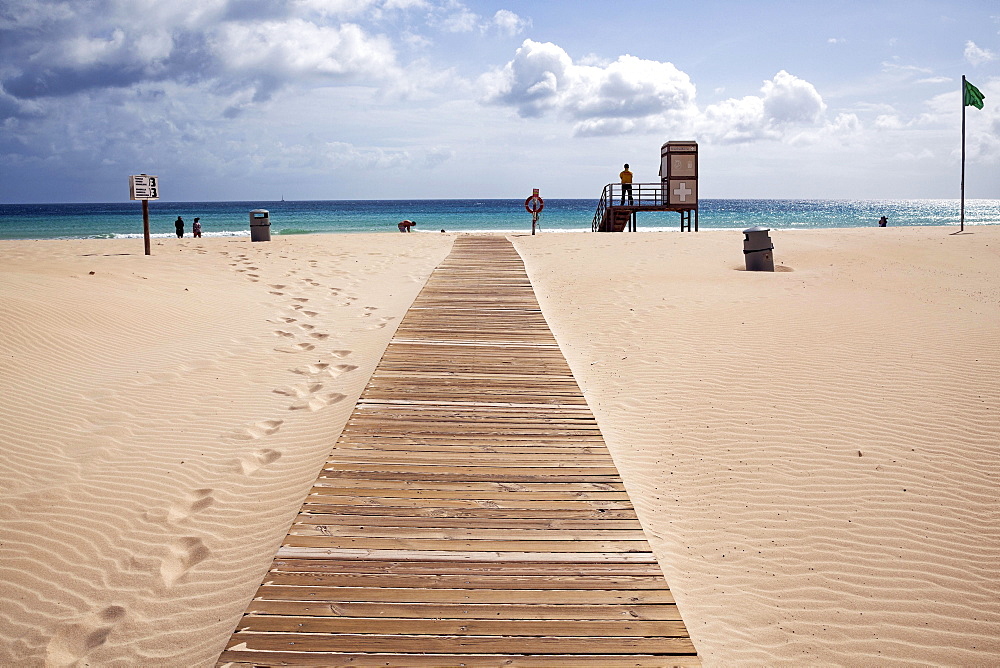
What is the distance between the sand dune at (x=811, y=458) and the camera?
3248 mm

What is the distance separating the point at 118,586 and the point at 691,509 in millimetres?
3455

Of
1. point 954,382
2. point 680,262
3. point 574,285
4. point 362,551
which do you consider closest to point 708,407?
point 954,382

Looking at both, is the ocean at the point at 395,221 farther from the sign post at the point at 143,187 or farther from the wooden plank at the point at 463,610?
the wooden plank at the point at 463,610

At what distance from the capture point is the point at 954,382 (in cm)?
648

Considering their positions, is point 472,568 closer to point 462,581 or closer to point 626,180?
point 462,581

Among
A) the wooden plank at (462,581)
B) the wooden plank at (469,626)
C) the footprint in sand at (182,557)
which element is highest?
the wooden plank at (462,581)

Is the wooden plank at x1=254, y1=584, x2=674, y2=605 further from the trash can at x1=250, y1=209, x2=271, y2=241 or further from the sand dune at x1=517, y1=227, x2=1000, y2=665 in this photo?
the trash can at x1=250, y1=209, x2=271, y2=241

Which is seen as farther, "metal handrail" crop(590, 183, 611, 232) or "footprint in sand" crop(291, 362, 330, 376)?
"metal handrail" crop(590, 183, 611, 232)

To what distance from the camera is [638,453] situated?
205 inches

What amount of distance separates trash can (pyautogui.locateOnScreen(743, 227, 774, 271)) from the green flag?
1425 cm

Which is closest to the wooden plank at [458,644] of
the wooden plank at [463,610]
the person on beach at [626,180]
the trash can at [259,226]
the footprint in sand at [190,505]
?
the wooden plank at [463,610]

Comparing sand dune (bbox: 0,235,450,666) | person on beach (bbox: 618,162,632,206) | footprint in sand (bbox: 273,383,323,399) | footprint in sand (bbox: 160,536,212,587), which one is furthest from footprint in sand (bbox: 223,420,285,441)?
person on beach (bbox: 618,162,632,206)

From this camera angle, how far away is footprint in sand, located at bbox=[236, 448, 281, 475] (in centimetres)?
488

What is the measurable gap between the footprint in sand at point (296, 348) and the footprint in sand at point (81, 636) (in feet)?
16.4
